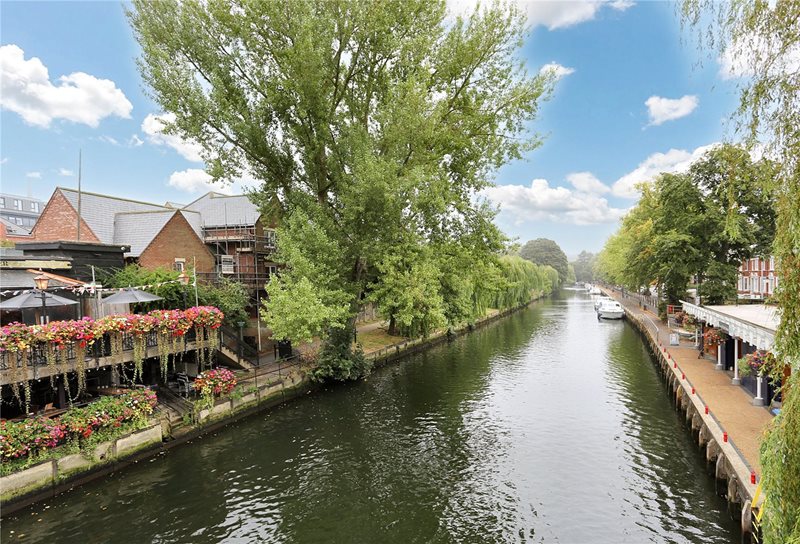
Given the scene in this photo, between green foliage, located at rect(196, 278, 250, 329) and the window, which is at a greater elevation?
the window

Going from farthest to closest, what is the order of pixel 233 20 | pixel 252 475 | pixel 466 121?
pixel 466 121, pixel 233 20, pixel 252 475

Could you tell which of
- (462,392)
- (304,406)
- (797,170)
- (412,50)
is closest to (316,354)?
(304,406)

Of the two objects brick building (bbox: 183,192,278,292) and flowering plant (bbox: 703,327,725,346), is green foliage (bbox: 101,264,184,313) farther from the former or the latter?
flowering plant (bbox: 703,327,725,346)

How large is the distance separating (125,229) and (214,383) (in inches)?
532

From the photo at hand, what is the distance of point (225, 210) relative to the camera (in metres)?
29.2

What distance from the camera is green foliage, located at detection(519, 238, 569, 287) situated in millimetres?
158000

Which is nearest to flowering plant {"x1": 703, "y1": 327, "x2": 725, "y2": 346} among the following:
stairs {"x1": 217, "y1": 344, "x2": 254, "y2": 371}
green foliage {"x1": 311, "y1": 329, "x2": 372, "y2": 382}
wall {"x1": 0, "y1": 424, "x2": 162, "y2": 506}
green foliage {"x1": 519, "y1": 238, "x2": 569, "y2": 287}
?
green foliage {"x1": 311, "y1": 329, "x2": 372, "y2": 382}

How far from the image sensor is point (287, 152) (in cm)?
Answer: 2217

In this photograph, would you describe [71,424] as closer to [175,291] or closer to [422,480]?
[175,291]

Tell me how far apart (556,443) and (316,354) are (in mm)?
13020

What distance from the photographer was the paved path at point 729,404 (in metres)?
12.1

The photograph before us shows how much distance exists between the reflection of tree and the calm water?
0.18ft

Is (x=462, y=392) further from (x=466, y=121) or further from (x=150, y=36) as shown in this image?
(x=150, y=36)

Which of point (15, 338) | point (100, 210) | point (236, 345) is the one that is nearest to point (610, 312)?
point (236, 345)
